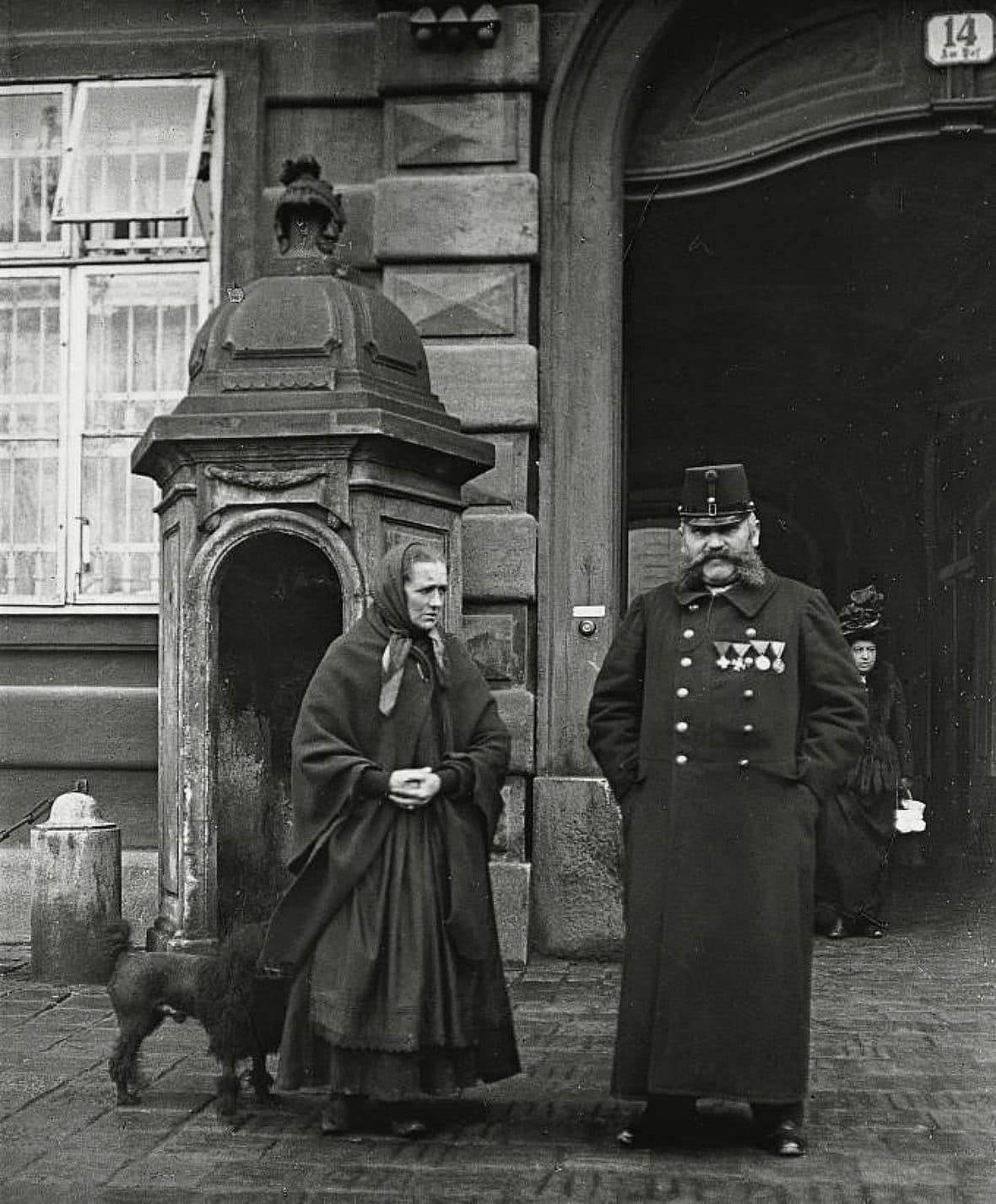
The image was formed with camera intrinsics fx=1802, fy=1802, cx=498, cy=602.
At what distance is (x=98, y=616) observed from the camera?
29.2 feet

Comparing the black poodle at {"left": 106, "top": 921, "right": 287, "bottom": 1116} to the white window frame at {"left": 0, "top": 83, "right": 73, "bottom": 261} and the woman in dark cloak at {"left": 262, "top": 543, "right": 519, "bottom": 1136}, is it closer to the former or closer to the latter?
the woman in dark cloak at {"left": 262, "top": 543, "right": 519, "bottom": 1136}

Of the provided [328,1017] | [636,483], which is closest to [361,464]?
[328,1017]

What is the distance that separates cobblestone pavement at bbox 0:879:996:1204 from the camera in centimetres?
458

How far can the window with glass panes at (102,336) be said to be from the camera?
9016mm

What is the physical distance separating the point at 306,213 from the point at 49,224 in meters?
2.10

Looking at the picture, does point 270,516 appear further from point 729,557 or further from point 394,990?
point 394,990

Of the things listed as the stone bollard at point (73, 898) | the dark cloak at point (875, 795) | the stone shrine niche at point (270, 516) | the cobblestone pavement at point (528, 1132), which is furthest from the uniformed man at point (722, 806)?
the dark cloak at point (875, 795)

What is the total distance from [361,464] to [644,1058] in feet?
10.0

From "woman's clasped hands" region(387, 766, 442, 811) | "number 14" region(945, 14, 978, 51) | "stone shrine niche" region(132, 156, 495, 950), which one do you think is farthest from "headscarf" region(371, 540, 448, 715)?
"number 14" region(945, 14, 978, 51)

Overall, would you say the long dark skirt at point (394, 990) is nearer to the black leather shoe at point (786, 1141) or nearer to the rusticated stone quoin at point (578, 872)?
the black leather shoe at point (786, 1141)

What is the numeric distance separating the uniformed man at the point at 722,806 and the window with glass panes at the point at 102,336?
4350 millimetres

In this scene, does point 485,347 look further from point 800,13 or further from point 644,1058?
point 644,1058

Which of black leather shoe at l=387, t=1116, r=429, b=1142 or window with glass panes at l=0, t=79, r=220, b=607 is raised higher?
window with glass panes at l=0, t=79, r=220, b=607

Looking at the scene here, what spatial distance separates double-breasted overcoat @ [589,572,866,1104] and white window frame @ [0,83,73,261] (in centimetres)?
507
